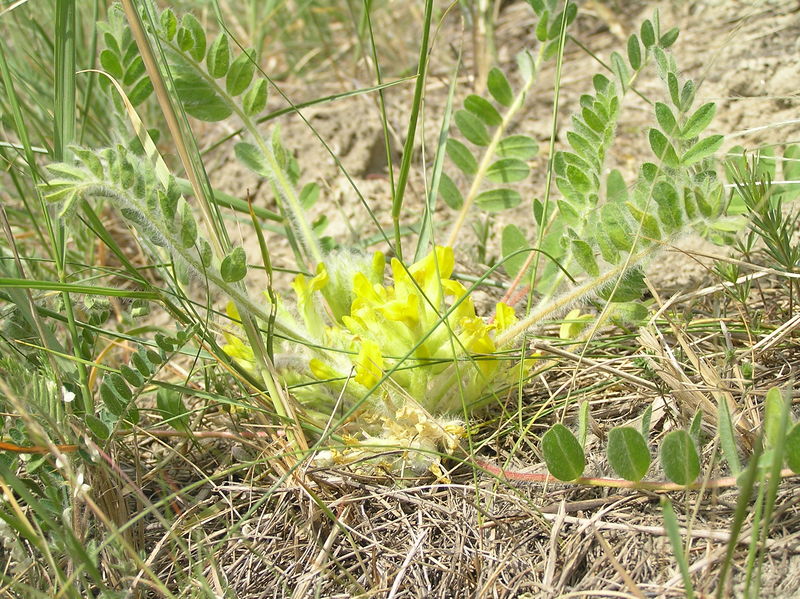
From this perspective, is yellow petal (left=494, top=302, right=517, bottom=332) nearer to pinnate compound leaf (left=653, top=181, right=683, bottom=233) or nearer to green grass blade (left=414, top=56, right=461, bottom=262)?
green grass blade (left=414, top=56, right=461, bottom=262)

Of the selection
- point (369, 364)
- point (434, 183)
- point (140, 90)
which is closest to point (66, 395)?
point (369, 364)

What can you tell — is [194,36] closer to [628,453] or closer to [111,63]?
[111,63]

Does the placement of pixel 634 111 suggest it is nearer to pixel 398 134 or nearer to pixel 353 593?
pixel 398 134

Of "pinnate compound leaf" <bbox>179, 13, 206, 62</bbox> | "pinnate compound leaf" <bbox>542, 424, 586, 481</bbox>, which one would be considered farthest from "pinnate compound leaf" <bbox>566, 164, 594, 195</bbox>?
"pinnate compound leaf" <bbox>179, 13, 206, 62</bbox>

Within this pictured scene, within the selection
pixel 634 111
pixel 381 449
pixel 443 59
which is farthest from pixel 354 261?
pixel 443 59

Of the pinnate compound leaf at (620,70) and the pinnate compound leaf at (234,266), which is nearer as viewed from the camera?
the pinnate compound leaf at (234,266)

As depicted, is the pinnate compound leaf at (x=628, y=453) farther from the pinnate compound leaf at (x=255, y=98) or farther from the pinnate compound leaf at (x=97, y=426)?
the pinnate compound leaf at (x=255, y=98)

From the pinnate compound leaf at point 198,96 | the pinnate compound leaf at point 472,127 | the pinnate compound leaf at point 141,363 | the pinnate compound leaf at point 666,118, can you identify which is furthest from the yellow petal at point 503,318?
the pinnate compound leaf at point 198,96
